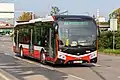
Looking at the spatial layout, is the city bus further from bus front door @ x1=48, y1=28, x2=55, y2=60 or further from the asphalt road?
the asphalt road

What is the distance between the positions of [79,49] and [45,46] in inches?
99.8

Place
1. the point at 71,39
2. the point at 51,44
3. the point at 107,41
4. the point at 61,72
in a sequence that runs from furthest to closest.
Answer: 1. the point at 107,41
2. the point at 51,44
3. the point at 71,39
4. the point at 61,72

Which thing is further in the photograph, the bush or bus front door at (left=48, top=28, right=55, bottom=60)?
the bush

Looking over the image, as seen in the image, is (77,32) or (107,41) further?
(107,41)

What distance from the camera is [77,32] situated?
21391 millimetres

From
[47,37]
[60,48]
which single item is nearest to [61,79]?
[60,48]

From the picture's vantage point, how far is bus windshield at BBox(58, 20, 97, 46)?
21.2 m

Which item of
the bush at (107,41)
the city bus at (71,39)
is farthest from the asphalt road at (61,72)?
the bush at (107,41)

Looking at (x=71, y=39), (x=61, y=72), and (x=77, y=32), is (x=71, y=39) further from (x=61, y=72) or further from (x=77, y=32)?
(x=61, y=72)

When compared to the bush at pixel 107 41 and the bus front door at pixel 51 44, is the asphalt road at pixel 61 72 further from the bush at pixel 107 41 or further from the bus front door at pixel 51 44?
the bush at pixel 107 41

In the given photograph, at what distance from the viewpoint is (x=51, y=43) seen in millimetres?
21812

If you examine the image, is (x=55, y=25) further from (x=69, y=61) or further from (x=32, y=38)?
(x=32, y=38)

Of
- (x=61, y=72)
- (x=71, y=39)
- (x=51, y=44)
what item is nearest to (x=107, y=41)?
(x=51, y=44)

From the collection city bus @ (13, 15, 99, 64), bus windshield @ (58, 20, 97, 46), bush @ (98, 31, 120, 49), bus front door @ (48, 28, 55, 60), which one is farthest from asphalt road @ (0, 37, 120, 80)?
bush @ (98, 31, 120, 49)
